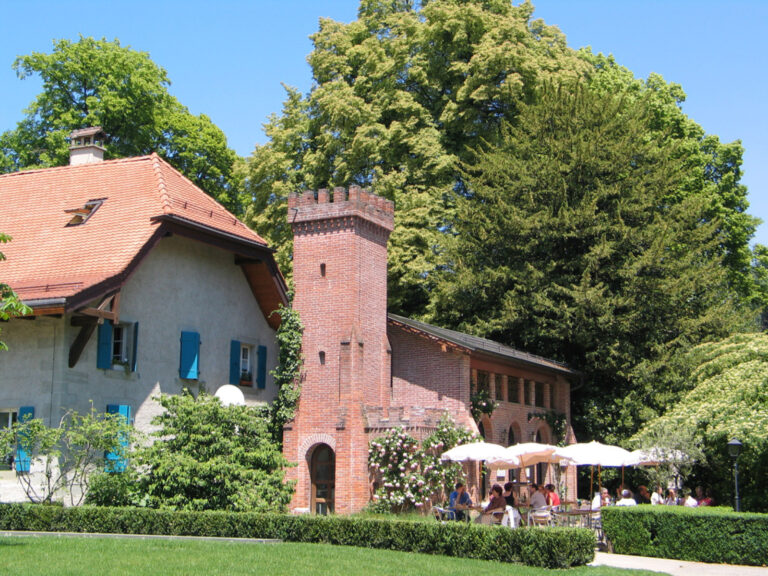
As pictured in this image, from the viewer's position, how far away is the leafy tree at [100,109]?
38.7 metres

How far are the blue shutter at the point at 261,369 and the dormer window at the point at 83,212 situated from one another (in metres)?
6.80

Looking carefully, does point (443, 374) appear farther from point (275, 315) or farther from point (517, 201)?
point (517, 201)

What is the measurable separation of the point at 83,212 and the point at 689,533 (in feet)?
58.6

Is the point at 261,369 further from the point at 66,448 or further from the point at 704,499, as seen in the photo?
the point at 704,499

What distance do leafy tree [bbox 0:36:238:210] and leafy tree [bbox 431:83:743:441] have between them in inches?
479

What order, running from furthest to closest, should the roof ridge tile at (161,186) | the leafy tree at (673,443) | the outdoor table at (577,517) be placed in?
the roof ridge tile at (161,186) → the leafy tree at (673,443) → the outdoor table at (577,517)

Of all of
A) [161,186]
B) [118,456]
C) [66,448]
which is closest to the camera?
[118,456]

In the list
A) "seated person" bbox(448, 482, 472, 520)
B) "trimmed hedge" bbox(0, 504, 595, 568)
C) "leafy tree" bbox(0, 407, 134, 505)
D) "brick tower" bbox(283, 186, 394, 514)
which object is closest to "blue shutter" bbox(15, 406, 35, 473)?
"leafy tree" bbox(0, 407, 134, 505)

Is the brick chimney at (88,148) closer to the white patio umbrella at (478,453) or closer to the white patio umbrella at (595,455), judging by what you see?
the white patio umbrella at (478,453)

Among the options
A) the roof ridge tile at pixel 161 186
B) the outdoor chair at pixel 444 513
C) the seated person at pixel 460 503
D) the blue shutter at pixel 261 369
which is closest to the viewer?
the seated person at pixel 460 503

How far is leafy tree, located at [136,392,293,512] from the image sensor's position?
2192cm

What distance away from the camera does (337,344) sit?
28.7m

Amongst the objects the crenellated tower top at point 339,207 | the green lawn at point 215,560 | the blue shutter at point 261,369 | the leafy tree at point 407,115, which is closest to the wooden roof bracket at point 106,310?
the green lawn at point 215,560

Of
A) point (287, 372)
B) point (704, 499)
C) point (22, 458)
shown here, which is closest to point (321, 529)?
point (22, 458)
